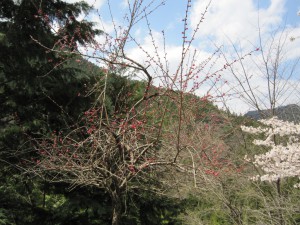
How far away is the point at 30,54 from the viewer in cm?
491

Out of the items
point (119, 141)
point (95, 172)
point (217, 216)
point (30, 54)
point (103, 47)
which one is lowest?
point (217, 216)

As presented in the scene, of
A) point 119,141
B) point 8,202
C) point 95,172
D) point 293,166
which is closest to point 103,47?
point 119,141

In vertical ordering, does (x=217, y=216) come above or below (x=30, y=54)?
below

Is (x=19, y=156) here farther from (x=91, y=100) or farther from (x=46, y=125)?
(x=91, y=100)

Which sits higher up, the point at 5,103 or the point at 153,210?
the point at 5,103

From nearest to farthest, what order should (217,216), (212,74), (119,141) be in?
(212,74), (119,141), (217,216)

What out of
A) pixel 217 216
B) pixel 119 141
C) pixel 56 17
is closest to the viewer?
pixel 119 141

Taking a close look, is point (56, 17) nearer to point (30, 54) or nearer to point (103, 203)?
point (30, 54)

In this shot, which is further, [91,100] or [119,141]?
[91,100]

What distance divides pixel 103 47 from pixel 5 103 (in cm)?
216

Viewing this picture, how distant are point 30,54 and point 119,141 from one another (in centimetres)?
230

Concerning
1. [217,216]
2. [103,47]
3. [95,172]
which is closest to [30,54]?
[103,47]

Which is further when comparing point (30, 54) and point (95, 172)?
point (30, 54)

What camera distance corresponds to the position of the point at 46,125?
5.15 metres
